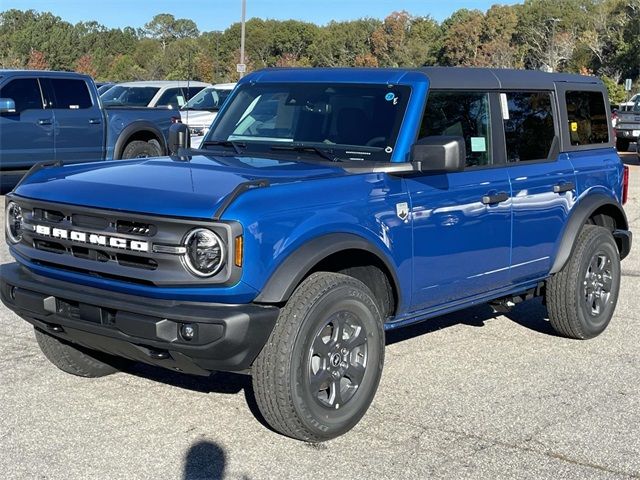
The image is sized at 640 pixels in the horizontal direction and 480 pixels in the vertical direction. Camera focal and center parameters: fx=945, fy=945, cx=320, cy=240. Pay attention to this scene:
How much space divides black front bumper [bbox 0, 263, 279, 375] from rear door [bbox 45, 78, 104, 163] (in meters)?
9.32

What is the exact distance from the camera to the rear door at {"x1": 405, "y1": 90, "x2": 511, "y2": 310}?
516 centimetres

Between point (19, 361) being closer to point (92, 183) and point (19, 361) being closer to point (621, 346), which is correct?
point (92, 183)

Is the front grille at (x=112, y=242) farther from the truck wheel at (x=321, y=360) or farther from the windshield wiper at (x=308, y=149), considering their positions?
the windshield wiper at (x=308, y=149)

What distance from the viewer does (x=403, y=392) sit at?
17.7 feet

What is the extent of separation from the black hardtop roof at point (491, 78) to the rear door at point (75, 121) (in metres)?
8.58

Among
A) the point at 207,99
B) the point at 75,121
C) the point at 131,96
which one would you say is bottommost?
the point at 75,121

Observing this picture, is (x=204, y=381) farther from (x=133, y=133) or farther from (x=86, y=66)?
(x=86, y=66)

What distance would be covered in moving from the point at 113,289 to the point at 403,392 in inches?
73.4

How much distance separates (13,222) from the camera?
505cm

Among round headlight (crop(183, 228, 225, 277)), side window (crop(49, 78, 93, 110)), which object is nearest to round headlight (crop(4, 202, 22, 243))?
round headlight (crop(183, 228, 225, 277))

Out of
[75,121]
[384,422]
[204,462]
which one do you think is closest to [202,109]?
[75,121]

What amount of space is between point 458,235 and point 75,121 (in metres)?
9.72

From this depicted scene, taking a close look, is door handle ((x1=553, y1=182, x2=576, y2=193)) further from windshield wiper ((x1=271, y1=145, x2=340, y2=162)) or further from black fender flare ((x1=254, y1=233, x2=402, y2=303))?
black fender flare ((x1=254, y1=233, x2=402, y2=303))

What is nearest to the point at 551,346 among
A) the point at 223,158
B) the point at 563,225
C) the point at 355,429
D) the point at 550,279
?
the point at 550,279
